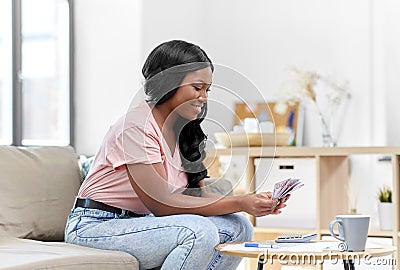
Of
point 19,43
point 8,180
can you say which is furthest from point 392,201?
point 19,43

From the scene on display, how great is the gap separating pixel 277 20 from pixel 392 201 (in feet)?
4.44

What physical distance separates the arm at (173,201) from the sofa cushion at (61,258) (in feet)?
0.64

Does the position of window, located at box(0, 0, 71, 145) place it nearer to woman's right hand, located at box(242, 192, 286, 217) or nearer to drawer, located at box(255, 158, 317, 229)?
drawer, located at box(255, 158, 317, 229)

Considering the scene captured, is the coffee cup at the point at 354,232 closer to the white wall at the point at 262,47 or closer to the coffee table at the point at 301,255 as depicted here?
the coffee table at the point at 301,255

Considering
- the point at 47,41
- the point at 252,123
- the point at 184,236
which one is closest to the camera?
the point at 184,236

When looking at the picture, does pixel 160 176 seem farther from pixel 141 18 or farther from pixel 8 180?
pixel 141 18

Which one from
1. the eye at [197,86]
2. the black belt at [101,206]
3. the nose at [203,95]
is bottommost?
the black belt at [101,206]

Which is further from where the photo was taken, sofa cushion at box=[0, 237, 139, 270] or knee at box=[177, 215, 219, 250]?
knee at box=[177, 215, 219, 250]

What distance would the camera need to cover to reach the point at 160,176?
2.35m

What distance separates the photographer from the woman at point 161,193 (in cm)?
227

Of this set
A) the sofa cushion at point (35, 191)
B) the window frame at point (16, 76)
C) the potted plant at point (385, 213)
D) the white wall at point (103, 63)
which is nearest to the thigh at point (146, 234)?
the sofa cushion at point (35, 191)

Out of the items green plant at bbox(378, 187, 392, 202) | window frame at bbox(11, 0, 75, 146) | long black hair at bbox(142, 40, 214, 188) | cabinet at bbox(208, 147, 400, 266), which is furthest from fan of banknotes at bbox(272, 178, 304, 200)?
window frame at bbox(11, 0, 75, 146)

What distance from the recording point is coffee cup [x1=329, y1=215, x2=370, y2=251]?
213 centimetres

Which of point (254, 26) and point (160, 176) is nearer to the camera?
point (160, 176)
